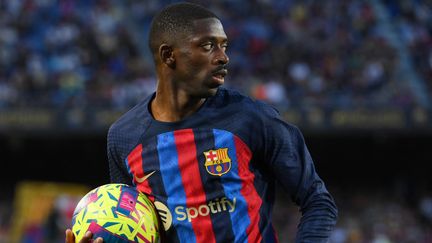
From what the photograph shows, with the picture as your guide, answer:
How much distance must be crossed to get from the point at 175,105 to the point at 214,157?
31 centimetres

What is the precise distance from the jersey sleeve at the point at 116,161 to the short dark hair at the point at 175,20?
446mm

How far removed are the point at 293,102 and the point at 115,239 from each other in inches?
Result: 508

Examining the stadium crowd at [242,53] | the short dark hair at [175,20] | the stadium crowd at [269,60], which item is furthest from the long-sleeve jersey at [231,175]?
the stadium crowd at [242,53]

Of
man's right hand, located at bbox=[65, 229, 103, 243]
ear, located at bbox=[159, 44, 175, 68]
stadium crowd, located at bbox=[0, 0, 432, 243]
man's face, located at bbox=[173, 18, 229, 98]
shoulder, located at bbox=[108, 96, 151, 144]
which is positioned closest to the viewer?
man's right hand, located at bbox=[65, 229, 103, 243]

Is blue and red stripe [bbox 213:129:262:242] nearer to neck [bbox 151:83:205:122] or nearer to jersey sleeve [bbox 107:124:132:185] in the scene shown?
neck [bbox 151:83:205:122]

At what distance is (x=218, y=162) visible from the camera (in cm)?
365

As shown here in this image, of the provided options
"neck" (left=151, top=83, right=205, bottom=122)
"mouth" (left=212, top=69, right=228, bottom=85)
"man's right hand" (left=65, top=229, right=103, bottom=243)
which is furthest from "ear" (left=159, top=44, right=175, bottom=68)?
→ "man's right hand" (left=65, top=229, right=103, bottom=243)

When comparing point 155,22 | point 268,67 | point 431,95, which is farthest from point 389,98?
point 155,22

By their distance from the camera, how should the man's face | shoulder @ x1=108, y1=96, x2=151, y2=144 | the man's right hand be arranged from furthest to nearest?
shoulder @ x1=108, y1=96, x2=151, y2=144 < the man's face < the man's right hand

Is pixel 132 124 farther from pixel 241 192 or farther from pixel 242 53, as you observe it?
pixel 242 53

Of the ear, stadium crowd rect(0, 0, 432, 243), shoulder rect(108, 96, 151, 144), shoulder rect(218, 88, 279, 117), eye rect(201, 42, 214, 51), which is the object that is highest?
eye rect(201, 42, 214, 51)

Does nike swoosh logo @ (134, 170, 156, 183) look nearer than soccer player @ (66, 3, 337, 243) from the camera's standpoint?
No

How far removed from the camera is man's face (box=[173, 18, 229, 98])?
362 centimetres

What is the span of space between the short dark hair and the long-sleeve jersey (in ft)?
1.11
